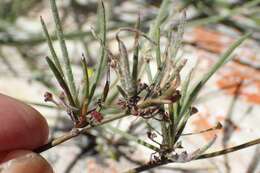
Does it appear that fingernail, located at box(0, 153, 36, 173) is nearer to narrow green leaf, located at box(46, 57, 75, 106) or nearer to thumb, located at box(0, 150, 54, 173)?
thumb, located at box(0, 150, 54, 173)

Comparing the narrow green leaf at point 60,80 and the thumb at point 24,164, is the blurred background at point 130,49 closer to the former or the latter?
the thumb at point 24,164

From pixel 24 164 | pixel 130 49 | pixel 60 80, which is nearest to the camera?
pixel 60 80

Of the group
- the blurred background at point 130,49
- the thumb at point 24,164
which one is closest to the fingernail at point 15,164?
the thumb at point 24,164

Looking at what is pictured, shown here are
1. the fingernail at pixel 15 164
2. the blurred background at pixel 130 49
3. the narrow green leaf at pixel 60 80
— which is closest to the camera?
the narrow green leaf at pixel 60 80

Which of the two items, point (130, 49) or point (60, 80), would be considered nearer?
point (60, 80)

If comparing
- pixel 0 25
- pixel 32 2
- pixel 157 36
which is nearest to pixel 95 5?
pixel 32 2

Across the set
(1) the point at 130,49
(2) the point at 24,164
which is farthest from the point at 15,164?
(1) the point at 130,49

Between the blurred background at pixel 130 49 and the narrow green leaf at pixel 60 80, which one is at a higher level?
the narrow green leaf at pixel 60 80

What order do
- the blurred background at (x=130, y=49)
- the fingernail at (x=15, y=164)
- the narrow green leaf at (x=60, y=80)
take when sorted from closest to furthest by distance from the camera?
the narrow green leaf at (x=60, y=80), the fingernail at (x=15, y=164), the blurred background at (x=130, y=49)

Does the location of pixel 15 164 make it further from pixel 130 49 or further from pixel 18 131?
pixel 130 49

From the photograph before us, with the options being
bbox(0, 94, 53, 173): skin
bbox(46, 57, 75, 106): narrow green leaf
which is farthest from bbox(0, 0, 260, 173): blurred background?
bbox(46, 57, 75, 106): narrow green leaf
